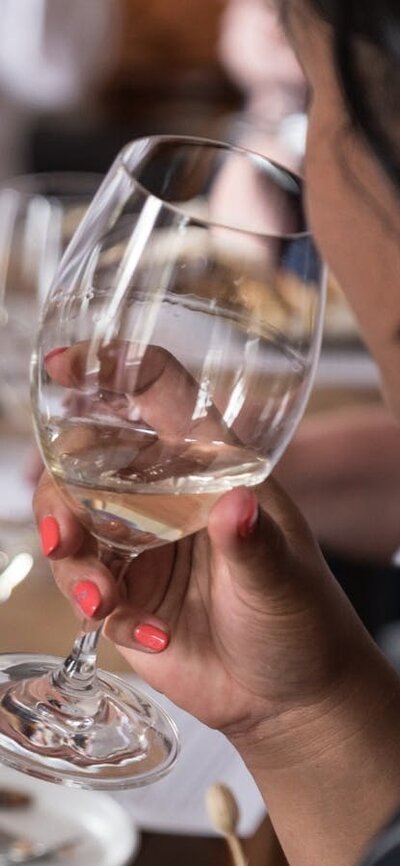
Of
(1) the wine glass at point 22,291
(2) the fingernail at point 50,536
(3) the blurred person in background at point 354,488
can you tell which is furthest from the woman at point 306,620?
(3) the blurred person in background at point 354,488

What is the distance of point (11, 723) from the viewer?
0.63 metres

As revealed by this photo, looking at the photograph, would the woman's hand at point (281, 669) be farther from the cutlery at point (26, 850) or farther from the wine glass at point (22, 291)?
the wine glass at point (22, 291)

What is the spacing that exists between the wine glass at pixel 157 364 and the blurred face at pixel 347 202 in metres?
0.09

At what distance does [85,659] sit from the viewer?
672mm

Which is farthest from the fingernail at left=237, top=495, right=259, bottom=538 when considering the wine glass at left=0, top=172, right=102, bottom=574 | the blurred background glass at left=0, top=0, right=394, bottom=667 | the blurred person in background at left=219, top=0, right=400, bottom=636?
the blurred person in background at left=219, top=0, right=400, bottom=636

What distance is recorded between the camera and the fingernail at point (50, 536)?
65cm

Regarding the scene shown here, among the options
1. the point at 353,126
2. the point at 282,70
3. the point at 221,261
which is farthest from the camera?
the point at 282,70

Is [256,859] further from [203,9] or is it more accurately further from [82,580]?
[203,9]

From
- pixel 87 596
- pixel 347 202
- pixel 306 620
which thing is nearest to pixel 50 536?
pixel 87 596

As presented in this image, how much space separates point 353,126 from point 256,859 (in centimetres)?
35

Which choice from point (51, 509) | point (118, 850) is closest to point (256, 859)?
point (118, 850)

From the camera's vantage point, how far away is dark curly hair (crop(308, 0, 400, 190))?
64 centimetres

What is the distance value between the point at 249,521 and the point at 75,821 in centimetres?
15

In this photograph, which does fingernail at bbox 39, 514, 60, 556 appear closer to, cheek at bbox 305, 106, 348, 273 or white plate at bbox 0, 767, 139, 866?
white plate at bbox 0, 767, 139, 866
